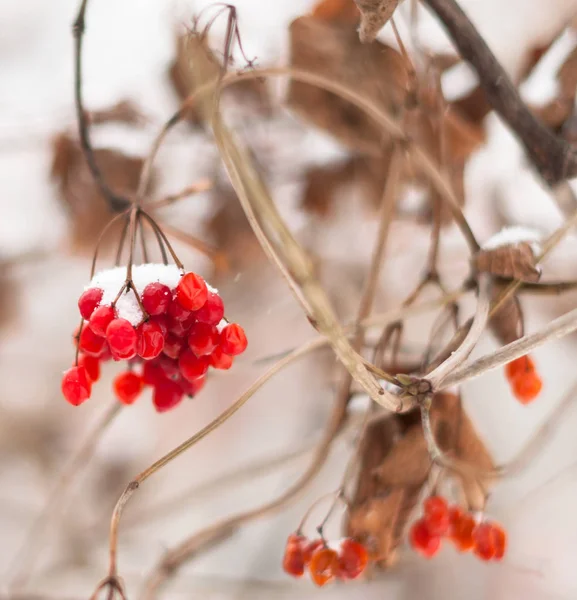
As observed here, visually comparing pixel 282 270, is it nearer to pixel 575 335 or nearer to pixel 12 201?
pixel 575 335

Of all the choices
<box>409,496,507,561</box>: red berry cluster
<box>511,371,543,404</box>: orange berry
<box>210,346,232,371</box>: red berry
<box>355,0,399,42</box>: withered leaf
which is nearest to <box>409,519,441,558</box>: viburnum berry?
<box>409,496,507,561</box>: red berry cluster

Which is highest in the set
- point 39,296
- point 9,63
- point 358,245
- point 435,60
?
point 9,63

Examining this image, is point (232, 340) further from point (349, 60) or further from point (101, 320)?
point (349, 60)

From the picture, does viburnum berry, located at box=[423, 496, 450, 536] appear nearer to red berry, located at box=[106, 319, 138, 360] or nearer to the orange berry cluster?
the orange berry cluster

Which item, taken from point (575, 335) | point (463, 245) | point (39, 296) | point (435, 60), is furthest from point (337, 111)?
point (39, 296)

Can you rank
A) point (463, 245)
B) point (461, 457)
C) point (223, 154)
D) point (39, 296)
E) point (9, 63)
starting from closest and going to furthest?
point (223, 154)
point (461, 457)
point (463, 245)
point (9, 63)
point (39, 296)

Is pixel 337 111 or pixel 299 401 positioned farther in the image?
pixel 299 401
